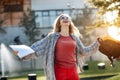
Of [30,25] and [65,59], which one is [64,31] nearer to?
[65,59]

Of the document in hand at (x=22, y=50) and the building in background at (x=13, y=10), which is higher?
the building in background at (x=13, y=10)

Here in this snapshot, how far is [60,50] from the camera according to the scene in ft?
26.5

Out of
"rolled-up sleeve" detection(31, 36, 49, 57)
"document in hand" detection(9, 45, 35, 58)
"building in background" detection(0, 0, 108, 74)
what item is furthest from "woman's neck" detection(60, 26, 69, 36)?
"building in background" detection(0, 0, 108, 74)

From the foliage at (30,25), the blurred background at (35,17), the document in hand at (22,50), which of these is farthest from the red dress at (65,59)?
the foliage at (30,25)

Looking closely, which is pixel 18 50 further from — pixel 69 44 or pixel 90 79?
pixel 90 79

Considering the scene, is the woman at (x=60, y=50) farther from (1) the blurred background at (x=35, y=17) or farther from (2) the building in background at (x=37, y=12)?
(2) the building in background at (x=37, y=12)

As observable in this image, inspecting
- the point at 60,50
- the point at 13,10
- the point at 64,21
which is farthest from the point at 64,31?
the point at 13,10

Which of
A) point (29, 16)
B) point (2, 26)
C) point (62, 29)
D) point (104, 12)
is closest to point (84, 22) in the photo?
point (29, 16)

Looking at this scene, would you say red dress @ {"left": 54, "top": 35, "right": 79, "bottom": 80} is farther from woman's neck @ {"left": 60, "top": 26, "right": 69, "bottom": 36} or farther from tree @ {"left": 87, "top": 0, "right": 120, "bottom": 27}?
tree @ {"left": 87, "top": 0, "right": 120, "bottom": 27}

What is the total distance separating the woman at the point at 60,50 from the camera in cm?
798

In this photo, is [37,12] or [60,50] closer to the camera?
[60,50]

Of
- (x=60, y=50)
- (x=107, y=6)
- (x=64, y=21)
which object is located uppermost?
(x=107, y=6)

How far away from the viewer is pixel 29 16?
54250 mm

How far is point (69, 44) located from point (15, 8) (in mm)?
51728
